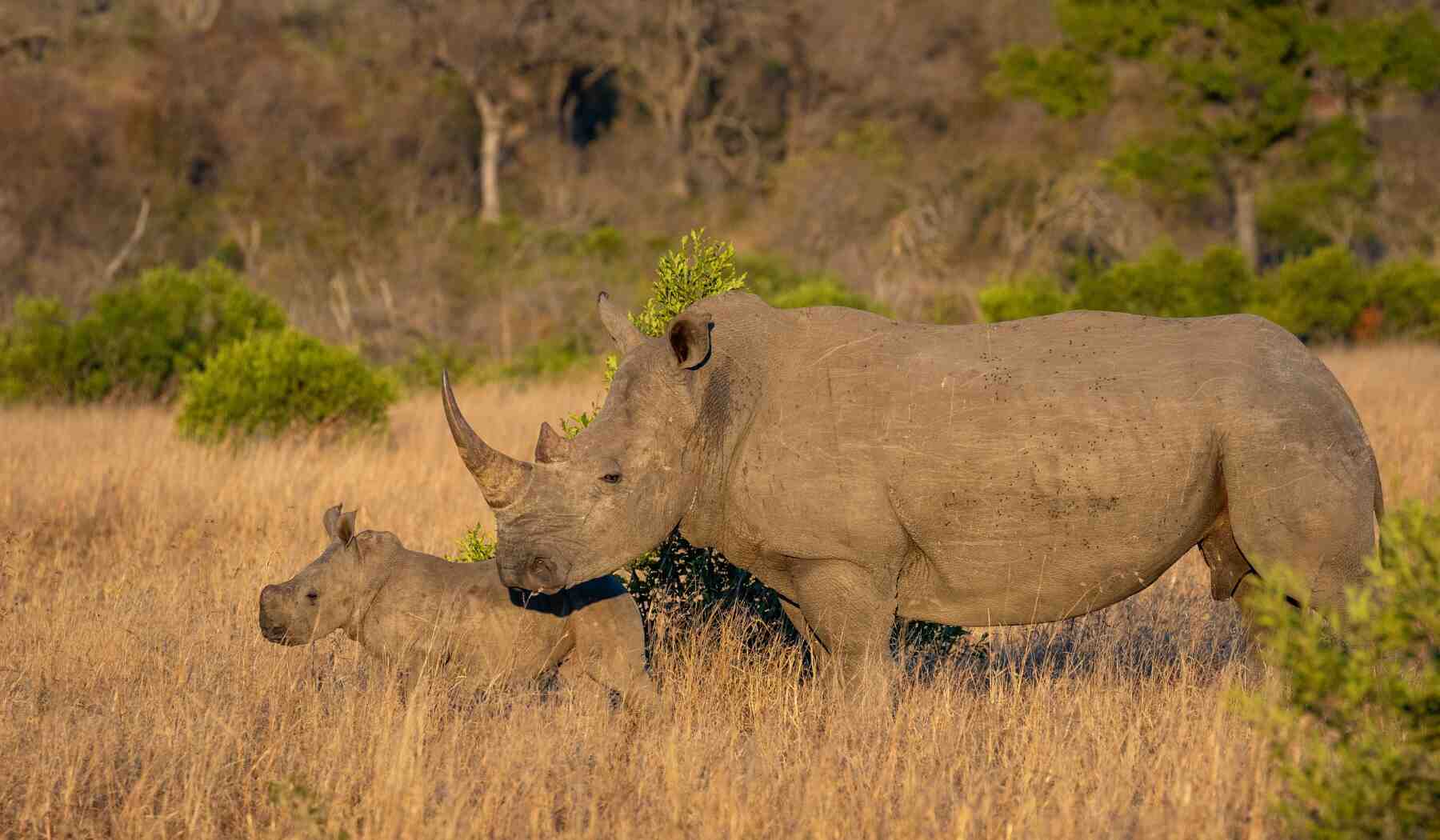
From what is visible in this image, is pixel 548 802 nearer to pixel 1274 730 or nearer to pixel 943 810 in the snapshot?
pixel 943 810

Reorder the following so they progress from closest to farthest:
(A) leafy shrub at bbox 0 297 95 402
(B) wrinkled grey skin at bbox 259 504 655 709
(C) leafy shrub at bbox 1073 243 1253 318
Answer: (B) wrinkled grey skin at bbox 259 504 655 709, (A) leafy shrub at bbox 0 297 95 402, (C) leafy shrub at bbox 1073 243 1253 318

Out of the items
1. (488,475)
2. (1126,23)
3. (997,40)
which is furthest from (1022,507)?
(997,40)

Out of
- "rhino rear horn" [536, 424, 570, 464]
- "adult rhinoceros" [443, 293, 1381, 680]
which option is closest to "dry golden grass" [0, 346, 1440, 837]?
"adult rhinoceros" [443, 293, 1381, 680]

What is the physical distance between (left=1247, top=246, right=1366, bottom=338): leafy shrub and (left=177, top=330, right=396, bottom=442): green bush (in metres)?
13.8

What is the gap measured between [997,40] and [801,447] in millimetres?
49732

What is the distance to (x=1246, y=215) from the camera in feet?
108

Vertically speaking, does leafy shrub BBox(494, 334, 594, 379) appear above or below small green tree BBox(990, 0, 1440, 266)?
below

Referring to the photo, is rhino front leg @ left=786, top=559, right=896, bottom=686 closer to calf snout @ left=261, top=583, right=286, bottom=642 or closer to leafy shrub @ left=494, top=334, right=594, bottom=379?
calf snout @ left=261, top=583, right=286, bottom=642

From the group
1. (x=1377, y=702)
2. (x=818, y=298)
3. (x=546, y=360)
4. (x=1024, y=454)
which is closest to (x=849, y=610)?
(x=1024, y=454)

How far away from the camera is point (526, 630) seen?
5.79 m

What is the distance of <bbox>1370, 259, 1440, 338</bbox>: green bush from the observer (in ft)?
76.3

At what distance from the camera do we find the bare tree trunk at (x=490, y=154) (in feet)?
139

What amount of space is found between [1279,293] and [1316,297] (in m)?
0.57

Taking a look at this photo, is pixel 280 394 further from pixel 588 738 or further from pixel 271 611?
pixel 588 738
